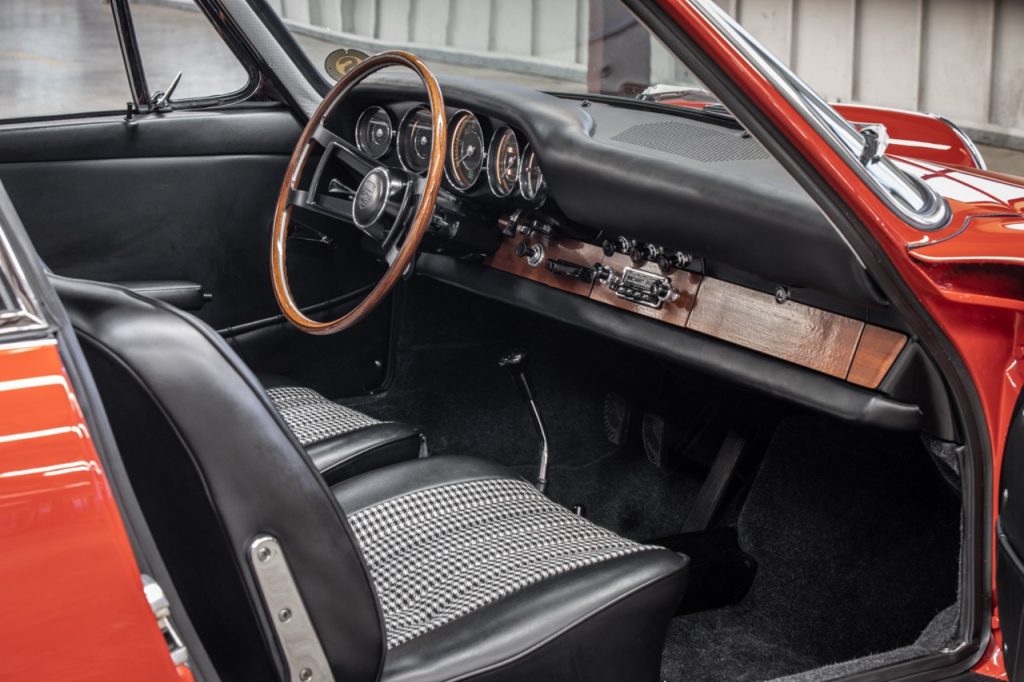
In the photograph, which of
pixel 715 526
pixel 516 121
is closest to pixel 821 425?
pixel 715 526

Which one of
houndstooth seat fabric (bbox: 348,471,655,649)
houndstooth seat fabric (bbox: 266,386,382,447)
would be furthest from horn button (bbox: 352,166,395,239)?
houndstooth seat fabric (bbox: 348,471,655,649)

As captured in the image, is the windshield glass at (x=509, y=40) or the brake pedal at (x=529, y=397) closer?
the windshield glass at (x=509, y=40)

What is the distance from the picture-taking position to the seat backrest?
1.13m

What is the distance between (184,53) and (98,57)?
22 centimetres

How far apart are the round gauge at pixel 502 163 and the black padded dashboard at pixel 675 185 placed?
6cm

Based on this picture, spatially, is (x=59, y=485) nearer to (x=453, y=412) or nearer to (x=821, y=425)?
(x=821, y=425)

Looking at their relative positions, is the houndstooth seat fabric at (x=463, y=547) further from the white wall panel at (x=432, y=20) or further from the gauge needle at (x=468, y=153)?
the white wall panel at (x=432, y=20)

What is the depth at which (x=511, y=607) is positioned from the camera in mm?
1545

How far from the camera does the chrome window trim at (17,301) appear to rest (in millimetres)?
1003

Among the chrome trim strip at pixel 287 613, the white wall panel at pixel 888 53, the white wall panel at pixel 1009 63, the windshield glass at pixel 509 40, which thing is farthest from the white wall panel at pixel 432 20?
the white wall panel at pixel 888 53

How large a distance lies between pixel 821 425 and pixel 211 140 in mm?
1611

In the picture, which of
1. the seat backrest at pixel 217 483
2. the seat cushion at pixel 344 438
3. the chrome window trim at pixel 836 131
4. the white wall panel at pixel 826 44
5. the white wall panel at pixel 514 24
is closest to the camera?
the seat backrest at pixel 217 483

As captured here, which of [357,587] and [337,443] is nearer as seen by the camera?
[357,587]

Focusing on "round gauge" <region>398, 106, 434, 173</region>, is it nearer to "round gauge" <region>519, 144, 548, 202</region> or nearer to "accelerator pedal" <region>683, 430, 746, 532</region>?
"round gauge" <region>519, 144, 548, 202</region>
